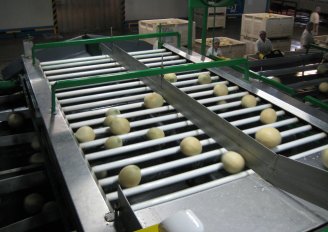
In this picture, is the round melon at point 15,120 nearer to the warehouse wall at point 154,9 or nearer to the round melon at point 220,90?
the round melon at point 220,90

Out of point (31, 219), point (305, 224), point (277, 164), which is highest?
point (277, 164)

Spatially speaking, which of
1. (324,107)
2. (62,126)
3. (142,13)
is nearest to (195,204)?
(62,126)

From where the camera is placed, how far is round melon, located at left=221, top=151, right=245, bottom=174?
1.90 m

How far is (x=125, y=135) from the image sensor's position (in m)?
2.23

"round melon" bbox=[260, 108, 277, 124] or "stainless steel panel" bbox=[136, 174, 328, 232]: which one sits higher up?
"round melon" bbox=[260, 108, 277, 124]

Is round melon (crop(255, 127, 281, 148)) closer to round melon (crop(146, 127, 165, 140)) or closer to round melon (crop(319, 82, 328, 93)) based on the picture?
round melon (crop(146, 127, 165, 140))

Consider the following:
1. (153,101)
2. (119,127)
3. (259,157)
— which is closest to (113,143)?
(119,127)

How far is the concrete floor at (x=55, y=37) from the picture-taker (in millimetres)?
9336

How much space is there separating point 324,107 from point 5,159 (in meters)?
2.75

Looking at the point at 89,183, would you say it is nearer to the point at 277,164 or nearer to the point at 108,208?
the point at 108,208

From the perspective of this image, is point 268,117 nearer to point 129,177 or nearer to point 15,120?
point 129,177

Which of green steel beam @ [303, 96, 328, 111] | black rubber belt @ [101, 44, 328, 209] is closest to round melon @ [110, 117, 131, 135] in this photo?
black rubber belt @ [101, 44, 328, 209]

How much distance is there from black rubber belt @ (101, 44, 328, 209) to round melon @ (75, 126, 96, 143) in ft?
2.37

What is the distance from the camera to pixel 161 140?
7.14ft
